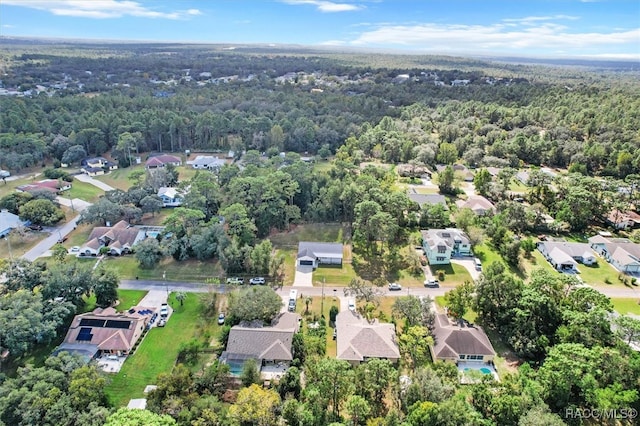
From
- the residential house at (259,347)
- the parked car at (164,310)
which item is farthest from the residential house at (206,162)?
the residential house at (259,347)

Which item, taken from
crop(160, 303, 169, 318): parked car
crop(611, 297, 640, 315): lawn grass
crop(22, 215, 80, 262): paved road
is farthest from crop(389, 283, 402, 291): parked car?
crop(22, 215, 80, 262): paved road

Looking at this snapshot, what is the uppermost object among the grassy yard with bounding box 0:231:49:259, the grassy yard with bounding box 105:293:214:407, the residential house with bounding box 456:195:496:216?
the residential house with bounding box 456:195:496:216

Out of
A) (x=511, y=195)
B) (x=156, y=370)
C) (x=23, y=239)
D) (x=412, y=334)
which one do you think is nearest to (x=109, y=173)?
(x=23, y=239)

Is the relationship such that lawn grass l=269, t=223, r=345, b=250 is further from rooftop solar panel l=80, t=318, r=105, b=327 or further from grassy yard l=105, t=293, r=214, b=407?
rooftop solar panel l=80, t=318, r=105, b=327

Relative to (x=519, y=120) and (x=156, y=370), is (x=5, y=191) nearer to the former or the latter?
(x=156, y=370)

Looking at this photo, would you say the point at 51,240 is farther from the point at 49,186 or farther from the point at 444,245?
the point at 444,245

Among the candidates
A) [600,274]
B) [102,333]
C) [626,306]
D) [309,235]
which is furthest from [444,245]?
[102,333]
